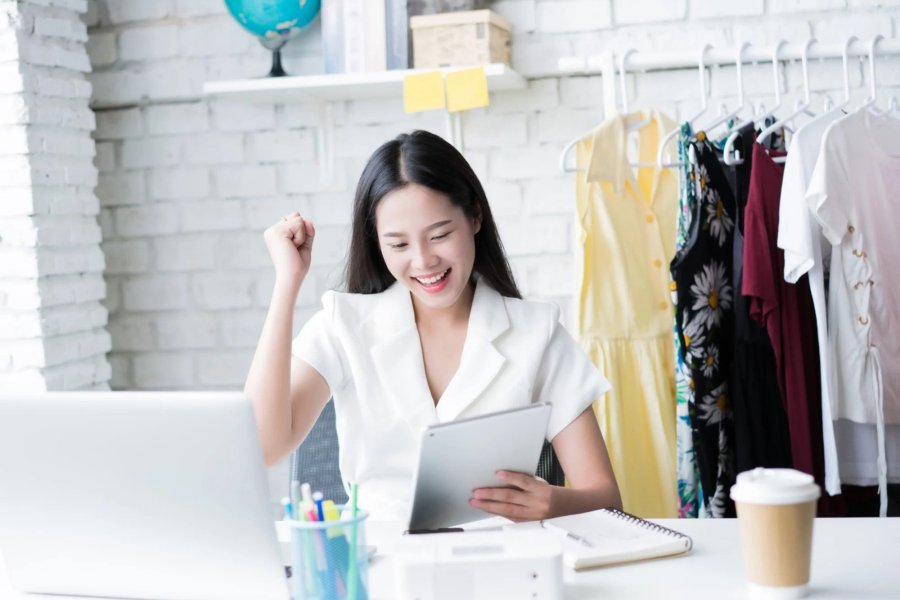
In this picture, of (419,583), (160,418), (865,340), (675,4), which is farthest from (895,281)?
(160,418)

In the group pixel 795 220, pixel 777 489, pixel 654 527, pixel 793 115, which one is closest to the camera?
pixel 777 489

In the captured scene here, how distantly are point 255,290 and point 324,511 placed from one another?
182 cm

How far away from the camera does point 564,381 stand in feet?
6.03

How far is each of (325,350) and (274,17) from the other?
44.3 inches

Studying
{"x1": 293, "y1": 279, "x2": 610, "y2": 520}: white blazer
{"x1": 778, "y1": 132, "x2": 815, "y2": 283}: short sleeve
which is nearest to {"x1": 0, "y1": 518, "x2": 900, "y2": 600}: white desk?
{"x1": 293, "y1": 279, "x2": 610, "y2": 520}: white blazer

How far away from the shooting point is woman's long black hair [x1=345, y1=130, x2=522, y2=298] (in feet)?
6.04

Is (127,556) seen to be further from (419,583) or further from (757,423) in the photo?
(757,423)

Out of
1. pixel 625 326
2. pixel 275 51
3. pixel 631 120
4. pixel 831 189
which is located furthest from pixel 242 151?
pixel 831 189

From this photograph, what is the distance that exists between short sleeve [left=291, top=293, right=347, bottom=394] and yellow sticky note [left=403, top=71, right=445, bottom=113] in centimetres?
80

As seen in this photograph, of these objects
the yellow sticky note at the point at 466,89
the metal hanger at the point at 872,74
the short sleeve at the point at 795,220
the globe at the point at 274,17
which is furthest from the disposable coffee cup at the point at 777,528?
the globe at the point at 274,17

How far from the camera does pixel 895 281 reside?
2162 millimetres

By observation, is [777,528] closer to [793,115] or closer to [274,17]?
[793,115]

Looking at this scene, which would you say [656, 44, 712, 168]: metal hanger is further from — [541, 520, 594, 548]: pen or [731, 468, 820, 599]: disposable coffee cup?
[731, 468, 820, 599]: disposable coffee cup

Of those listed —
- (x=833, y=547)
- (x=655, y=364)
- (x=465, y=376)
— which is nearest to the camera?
(x=833, y=547)
